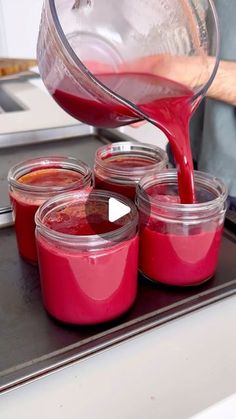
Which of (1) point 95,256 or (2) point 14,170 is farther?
(2) point 14,170

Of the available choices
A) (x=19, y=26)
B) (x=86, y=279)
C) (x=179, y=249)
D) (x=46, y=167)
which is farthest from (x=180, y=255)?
(x=19, y=26)

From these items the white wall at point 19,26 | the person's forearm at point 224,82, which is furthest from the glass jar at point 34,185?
the white wall at point 19,26

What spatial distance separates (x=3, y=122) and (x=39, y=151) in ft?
0.63

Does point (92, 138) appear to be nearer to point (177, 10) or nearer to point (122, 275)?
point (177, 10)

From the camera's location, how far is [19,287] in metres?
0.54

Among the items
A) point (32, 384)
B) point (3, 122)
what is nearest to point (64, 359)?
point (32, 384)

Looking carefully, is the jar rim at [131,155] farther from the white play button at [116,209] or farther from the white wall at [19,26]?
the white wall at [19,26]

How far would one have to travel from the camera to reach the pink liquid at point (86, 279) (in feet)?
1.49

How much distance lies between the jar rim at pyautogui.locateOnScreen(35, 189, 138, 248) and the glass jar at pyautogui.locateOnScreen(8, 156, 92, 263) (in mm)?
27

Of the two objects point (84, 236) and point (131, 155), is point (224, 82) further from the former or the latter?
point (84, 236)

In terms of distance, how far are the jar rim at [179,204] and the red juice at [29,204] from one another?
0.09 metres

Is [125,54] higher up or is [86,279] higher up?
[125,54]

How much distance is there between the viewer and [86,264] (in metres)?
0.45

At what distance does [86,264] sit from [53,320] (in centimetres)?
8
